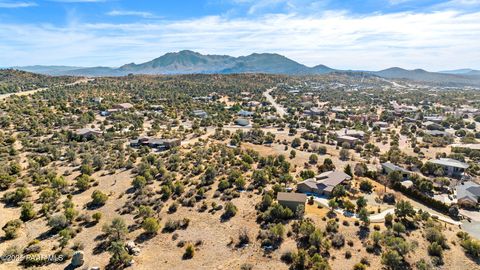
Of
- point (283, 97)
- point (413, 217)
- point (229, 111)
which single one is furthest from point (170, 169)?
A: point (283, 97)

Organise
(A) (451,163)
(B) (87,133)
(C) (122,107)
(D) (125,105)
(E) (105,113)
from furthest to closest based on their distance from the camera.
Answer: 1. (D) (125,105)
2. (C) (122,107)
3. (E) (105,113)
4. (B) (87,133)
5. (A) (451,163)

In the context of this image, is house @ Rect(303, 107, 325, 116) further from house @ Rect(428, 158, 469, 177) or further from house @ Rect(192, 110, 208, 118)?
house @ Rect(428, 158, 469, 177)

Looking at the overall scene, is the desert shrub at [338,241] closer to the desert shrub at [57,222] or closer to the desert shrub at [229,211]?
the desert shrub at [229,211]

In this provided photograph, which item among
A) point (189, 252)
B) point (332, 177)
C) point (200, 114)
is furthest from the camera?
point (200, 114)

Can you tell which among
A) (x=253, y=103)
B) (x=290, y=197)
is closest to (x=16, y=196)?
(x=290, y=197)

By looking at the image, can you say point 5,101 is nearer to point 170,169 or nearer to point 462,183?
point 170,169

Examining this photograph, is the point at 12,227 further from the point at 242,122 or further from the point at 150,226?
the point at 242,122

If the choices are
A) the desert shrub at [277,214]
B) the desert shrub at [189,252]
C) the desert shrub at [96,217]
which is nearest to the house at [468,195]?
the desert shrub at [277,214]

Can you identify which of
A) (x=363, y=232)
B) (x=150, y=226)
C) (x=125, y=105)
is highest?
(x=125, y=105)
